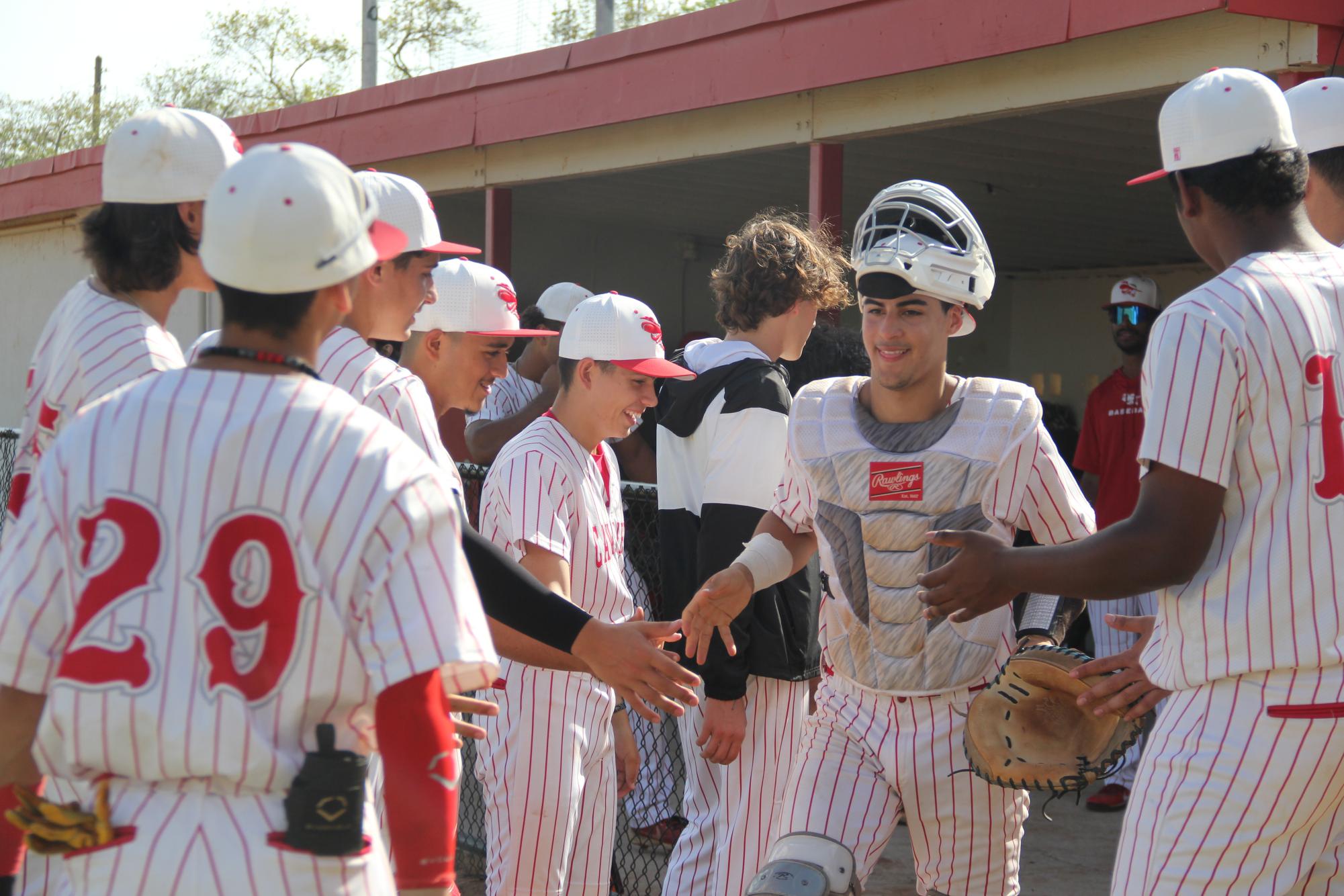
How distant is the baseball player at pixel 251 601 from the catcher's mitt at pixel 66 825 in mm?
11

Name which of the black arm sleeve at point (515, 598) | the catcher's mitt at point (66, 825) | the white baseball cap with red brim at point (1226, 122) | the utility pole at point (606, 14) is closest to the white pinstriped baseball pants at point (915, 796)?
the black arm sleeve at point (515, 598)

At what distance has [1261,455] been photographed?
8.13 feet

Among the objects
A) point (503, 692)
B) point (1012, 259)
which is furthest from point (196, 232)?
point (1012, 259)

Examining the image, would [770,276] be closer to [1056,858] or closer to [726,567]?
[726,567]

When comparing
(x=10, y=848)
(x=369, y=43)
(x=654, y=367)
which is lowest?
(x=10, y=848)

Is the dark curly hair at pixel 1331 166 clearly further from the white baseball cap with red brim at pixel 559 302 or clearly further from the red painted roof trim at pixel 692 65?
the white baseball cap with red brim at pixel 559 302

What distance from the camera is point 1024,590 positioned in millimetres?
2811

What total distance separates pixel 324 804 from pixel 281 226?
742 mm

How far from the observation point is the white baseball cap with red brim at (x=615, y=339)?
4.07 meters

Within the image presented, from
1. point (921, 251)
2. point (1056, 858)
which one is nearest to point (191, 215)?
point (921, 251)

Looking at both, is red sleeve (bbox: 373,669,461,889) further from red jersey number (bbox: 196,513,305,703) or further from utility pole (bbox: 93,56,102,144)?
utility pole (bbox: 93,56,102,144)

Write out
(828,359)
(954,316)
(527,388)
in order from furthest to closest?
(527,388), (828,359), (954,316)

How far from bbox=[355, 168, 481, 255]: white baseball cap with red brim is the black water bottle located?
154cm

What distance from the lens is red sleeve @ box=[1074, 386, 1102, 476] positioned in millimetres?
7914
